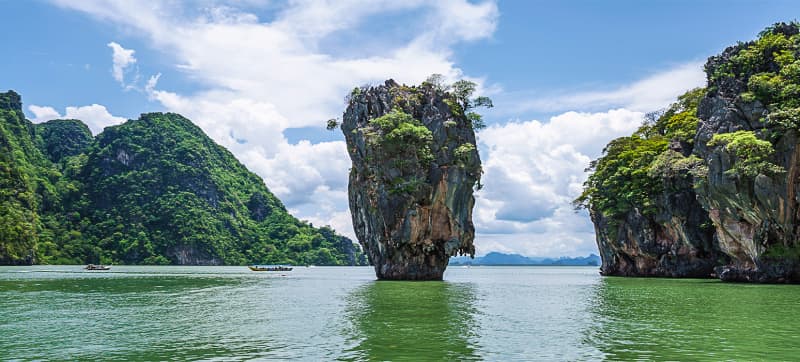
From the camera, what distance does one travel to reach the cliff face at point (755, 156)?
128ft

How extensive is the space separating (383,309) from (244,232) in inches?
5931

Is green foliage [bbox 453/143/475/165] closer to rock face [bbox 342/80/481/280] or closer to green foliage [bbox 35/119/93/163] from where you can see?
rock face [bbox 342/80/481/280]

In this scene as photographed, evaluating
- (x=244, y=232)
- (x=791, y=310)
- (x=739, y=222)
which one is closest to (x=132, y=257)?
(x=244, y=232)

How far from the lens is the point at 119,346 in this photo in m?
16.3

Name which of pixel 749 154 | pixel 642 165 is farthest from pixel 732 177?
pixel 642 165

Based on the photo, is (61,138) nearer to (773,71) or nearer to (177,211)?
(177,211)

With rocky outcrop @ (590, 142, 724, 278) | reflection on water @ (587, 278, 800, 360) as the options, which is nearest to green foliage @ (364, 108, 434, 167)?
rocky outcrop @ (590, 142, 724, 278)

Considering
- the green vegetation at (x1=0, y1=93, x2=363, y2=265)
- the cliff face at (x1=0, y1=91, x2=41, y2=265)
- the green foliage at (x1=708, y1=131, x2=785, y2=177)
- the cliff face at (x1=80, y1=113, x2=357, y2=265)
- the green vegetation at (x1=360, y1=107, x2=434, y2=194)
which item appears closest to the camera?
the green foliage at (x1=708, y1=131, x2=785, y2=177)

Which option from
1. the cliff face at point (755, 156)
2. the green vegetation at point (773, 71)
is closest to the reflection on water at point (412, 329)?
the cliff face at point (755, 156)

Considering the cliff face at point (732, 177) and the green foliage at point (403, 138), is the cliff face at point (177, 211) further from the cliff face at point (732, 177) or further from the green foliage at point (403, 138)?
the cliff face at point (732, 177)

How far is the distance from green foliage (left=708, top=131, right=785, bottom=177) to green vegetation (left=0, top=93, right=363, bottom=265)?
118897mm

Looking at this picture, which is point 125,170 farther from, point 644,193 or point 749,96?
point 749,96

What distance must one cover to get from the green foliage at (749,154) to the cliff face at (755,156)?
7 cm

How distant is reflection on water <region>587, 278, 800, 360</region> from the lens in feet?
49.2
